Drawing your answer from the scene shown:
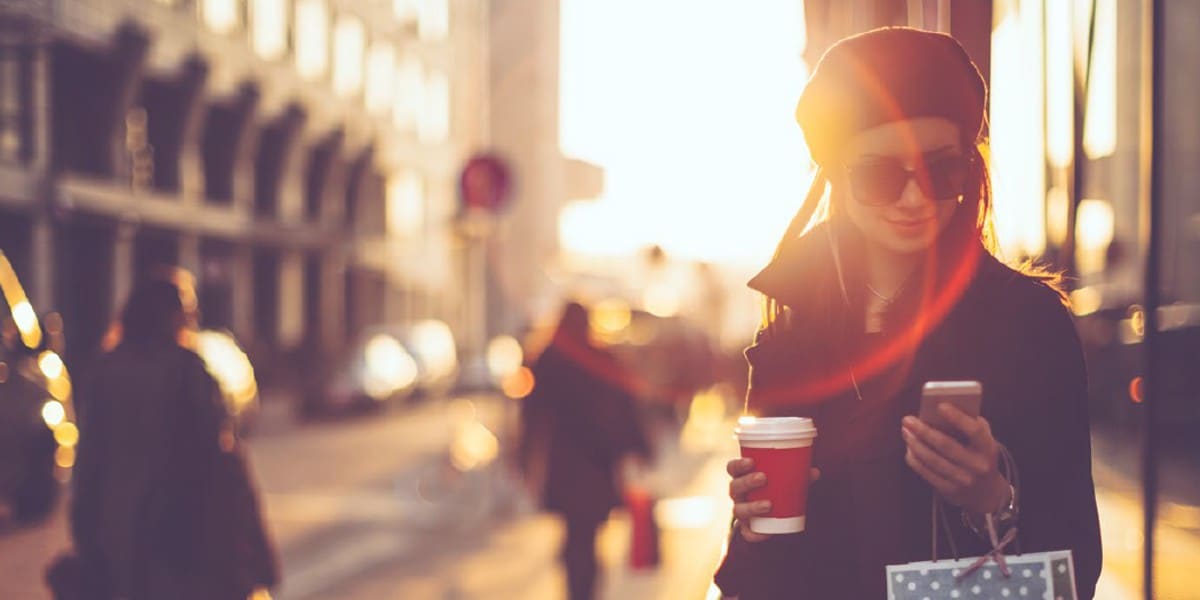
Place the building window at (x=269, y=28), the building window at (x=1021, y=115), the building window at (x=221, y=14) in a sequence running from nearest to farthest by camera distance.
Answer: the building window at (x=1021, y=115) < the building window at (x=221, y=14) < the building window at (x=269, y=28)

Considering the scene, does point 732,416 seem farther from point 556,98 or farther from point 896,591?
point 556,98

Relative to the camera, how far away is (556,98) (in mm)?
84938

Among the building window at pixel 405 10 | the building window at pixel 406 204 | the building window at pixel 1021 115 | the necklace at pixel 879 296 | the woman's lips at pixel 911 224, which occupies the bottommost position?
the necklace at pixel 879 296

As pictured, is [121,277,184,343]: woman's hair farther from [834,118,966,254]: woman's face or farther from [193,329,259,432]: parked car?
[193,329,259,432]: parked car

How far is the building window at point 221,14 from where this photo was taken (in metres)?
34.8

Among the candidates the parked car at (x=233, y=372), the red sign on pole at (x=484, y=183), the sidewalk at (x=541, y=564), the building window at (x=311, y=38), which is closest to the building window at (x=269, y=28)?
the building window at (x=311, y=38)

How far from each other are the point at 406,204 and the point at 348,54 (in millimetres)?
7925

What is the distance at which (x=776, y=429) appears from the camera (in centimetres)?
207

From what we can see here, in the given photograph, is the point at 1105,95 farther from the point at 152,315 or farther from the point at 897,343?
the point at 897,343

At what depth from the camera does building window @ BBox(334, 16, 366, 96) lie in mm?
44688

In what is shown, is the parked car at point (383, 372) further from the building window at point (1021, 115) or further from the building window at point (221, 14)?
the building window at point (1021, 115)

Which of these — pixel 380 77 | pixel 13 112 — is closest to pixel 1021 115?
pixel 13 112

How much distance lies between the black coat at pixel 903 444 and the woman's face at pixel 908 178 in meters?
0.11

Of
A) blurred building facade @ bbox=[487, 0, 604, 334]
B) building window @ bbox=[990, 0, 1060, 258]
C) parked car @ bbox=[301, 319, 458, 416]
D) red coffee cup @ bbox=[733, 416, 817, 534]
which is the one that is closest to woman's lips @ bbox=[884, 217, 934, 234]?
red coffee cup @ bbox=[733, 416, 817, 534]
